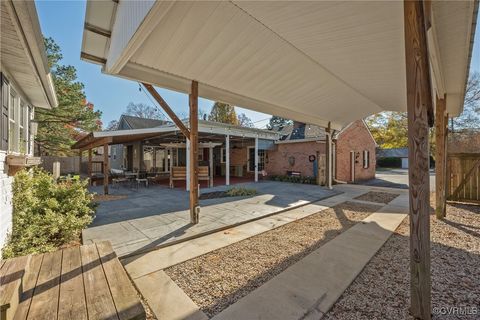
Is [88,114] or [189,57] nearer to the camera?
[189,57]

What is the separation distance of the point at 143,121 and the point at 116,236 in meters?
16.9

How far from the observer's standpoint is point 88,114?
1503cm

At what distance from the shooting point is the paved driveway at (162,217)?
4.14m

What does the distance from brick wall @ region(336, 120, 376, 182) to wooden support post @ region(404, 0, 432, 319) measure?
11.9m

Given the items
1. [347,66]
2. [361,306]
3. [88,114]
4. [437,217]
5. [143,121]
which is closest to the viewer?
[361,306]

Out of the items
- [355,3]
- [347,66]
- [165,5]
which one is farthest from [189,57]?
[347,66]

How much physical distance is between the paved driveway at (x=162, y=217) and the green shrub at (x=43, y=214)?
1.33 ft

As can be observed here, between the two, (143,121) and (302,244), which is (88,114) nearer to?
(143,121)

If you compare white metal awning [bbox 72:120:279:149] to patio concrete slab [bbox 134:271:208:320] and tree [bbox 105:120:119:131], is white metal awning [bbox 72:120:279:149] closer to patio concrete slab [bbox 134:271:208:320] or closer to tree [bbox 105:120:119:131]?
patio concrete slab [bbox 134:271:208:320]

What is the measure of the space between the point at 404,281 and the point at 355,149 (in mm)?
13672

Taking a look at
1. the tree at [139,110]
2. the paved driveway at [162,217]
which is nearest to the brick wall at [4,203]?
the paved driveway at [162,217]

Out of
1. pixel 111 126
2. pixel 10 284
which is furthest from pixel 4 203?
pixel 111 126

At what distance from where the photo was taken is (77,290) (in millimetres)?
2080

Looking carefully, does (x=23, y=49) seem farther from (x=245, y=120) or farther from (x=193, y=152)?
(x=245, y=120)
